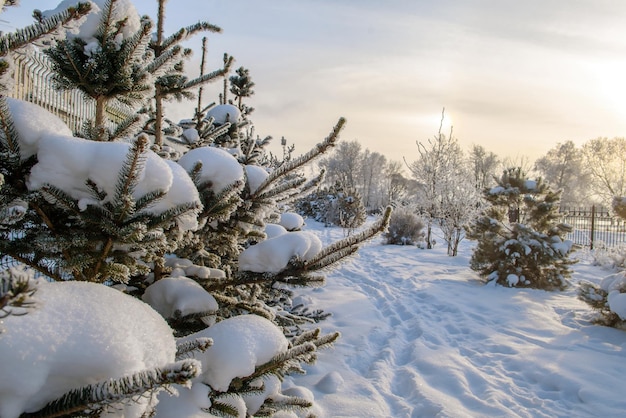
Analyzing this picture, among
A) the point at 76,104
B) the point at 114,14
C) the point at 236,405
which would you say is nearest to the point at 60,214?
the point at 114,14

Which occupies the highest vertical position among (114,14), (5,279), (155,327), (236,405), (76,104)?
(76,104)

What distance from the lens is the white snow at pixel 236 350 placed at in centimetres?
141

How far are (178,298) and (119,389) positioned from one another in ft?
3.78

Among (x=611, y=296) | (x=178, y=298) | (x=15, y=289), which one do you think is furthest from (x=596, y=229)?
(x=15, y=289)

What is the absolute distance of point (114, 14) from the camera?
1725 mm

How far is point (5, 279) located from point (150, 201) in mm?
753

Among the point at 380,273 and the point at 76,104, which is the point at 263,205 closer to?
the point at 380,273

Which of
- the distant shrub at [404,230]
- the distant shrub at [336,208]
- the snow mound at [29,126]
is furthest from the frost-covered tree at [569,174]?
the snow mound at [29,126]

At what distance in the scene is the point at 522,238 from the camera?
8.30 metres

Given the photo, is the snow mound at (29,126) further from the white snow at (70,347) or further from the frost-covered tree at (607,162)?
the frost-covered tree at (607,162)

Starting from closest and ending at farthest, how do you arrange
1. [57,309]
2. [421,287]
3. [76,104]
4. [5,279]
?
[5,279] → [57,309] → [421,287] → [76,104]

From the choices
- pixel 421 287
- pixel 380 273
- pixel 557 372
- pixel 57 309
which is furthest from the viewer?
pixel 380 273

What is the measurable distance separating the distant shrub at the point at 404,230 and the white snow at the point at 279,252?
615 inches

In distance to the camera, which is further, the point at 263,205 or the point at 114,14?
the point at 263,205
